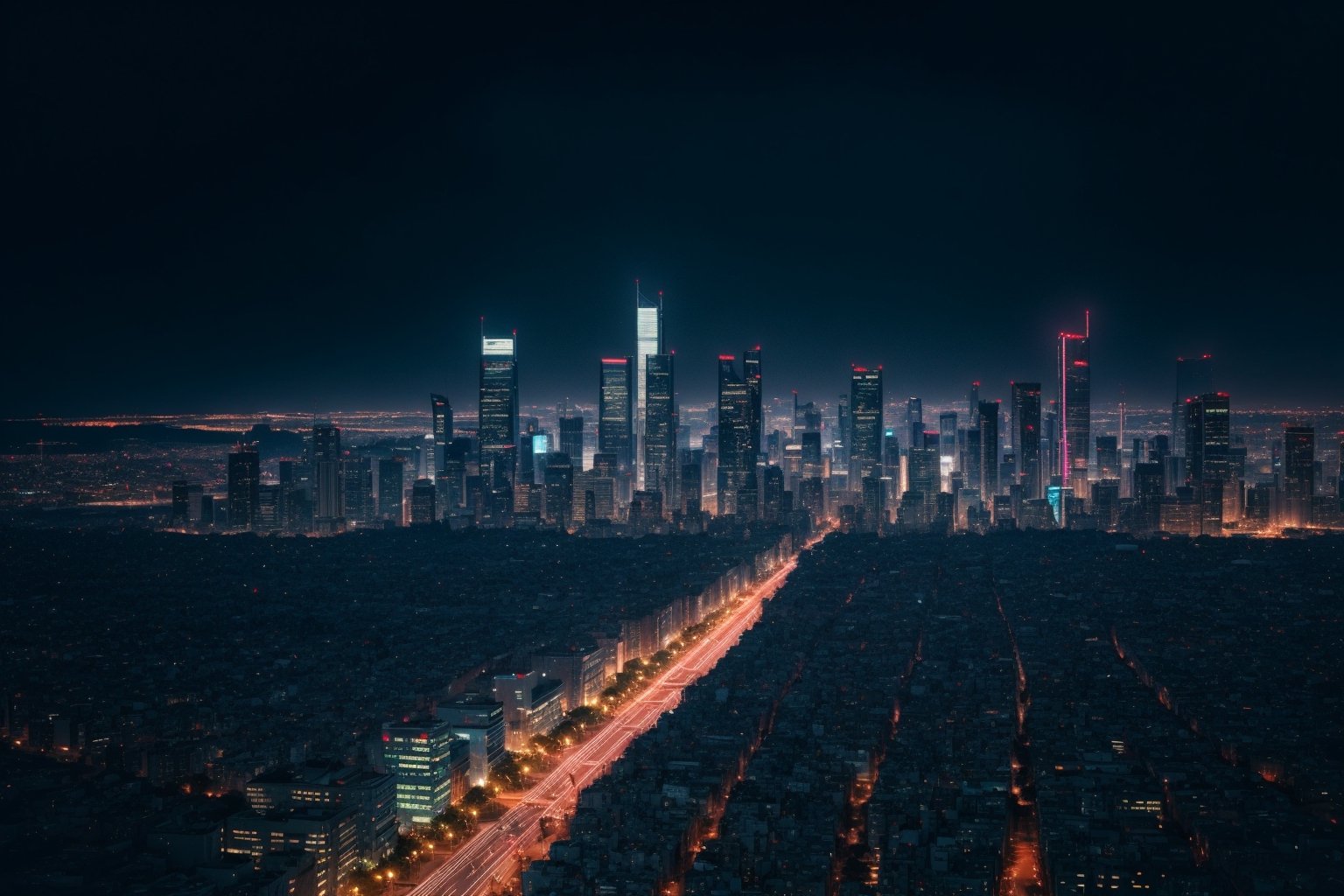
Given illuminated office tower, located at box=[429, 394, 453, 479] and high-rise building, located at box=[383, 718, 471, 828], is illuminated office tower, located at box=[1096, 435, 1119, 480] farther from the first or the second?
high-rise building, located at box=[383, 718, 471, 828]

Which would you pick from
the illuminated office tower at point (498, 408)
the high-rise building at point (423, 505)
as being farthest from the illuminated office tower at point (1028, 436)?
the high-rise building at point (423, 505)

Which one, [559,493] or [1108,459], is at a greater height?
[1108,459]

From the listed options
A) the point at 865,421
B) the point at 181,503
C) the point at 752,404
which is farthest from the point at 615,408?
the point at 181,503

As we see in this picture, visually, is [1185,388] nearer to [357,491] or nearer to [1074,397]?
[1074,397]

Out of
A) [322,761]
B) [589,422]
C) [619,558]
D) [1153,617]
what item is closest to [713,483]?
[589,422]

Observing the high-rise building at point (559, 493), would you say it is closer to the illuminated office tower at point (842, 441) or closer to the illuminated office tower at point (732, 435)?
the illuminated office tower at point (732, 435)

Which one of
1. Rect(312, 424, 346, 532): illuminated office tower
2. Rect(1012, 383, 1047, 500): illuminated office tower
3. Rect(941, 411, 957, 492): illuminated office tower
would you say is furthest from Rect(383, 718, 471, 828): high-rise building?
Rect(941, 411, 957, 492): illuminated office tower
